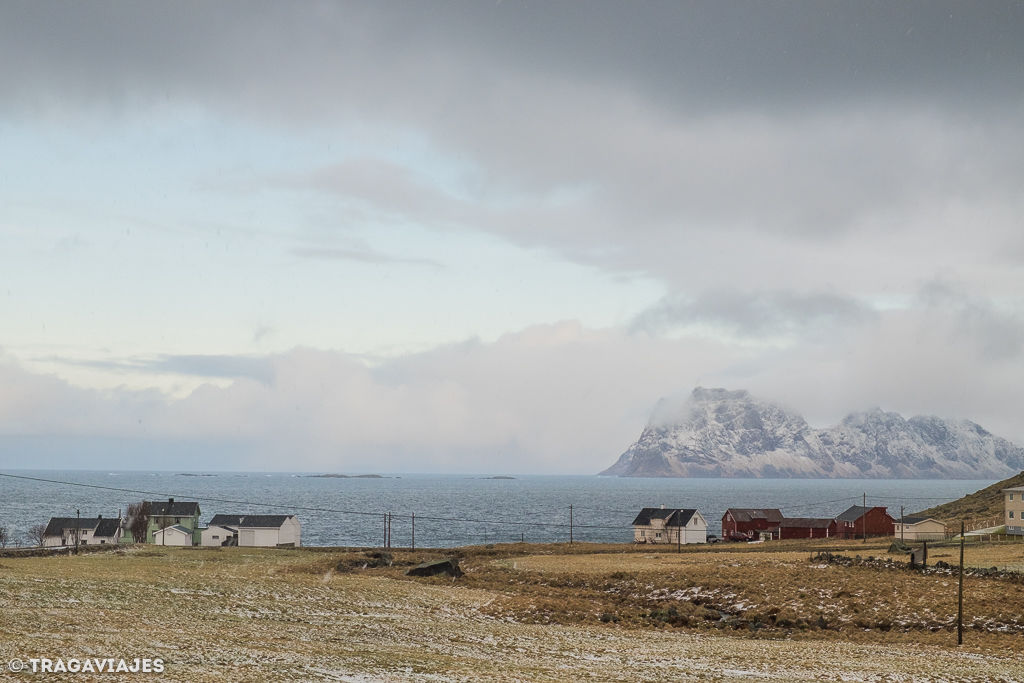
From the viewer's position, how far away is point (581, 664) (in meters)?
35.0

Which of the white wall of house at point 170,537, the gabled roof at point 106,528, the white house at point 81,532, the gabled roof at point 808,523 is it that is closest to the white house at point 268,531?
the white wall of house at point 170,537

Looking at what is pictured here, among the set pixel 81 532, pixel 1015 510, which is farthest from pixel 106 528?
pixel 1015 510

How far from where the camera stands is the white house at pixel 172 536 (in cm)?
12194

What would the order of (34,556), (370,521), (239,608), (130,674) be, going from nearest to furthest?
1. (130,674)
2. (239,608)
3. (34,556)
4. (370,521)

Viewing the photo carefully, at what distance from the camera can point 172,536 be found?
122438mm

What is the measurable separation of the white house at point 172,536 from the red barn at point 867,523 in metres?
97.5

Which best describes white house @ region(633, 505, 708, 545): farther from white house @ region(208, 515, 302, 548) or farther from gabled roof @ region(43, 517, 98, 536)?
gabled roof @ region(43, 517, 98, 536)

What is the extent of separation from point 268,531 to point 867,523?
90059 millimetres

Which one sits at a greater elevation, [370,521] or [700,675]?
[700,675]

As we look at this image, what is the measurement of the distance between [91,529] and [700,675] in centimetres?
11478

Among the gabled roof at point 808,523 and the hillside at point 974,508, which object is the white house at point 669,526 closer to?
the gabled roof at point 808,523

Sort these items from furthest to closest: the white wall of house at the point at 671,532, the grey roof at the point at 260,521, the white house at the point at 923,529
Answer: the white wall of house at the point at 671,532
the grey roof at the point at 260,521
the white house at the point at 923,529

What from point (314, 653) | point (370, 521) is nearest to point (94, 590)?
point (314, 653)

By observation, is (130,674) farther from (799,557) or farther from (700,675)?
(799,557)
